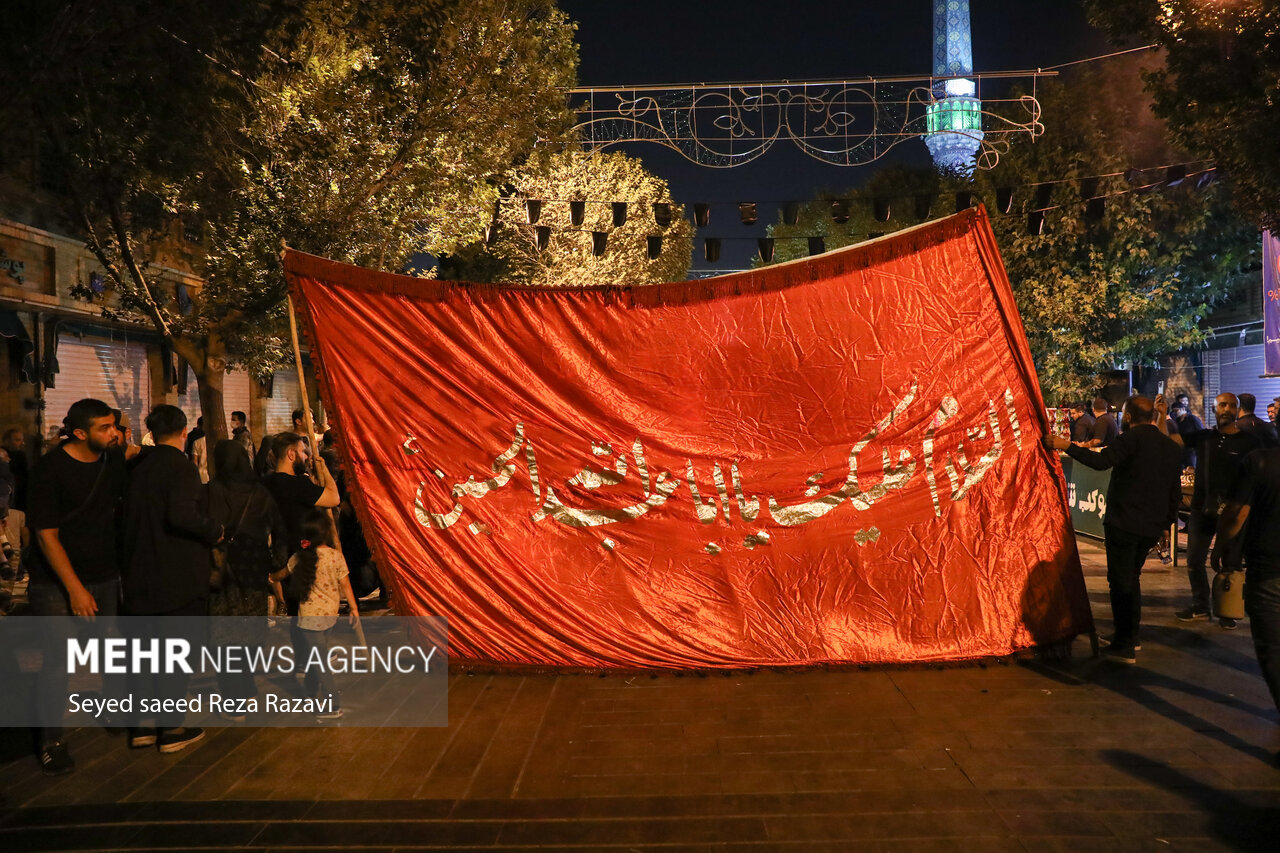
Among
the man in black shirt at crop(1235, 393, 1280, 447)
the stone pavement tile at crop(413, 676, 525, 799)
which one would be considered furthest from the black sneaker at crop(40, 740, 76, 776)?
the man in black shirt at crop(1235, 393, 1280, 447)

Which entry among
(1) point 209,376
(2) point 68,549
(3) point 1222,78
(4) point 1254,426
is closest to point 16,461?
(1) point 209,376

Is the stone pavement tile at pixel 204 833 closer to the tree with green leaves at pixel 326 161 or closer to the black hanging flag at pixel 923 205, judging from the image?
the tree with green leaves at pixel 326 161

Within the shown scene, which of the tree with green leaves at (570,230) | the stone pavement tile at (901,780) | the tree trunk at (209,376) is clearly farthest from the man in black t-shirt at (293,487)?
the tree with green leaves at (570,230)

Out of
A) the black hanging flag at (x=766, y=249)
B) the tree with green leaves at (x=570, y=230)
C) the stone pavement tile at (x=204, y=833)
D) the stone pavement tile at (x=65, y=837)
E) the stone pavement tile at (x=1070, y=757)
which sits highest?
the tree with green leaves at (x=570, y=230)

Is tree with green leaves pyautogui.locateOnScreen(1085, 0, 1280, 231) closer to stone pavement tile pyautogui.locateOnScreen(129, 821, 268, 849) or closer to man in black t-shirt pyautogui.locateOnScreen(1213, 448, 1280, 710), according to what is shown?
man in black t-shirt pyautogui.locateOnScreen(1213, 448, 1280, 710)

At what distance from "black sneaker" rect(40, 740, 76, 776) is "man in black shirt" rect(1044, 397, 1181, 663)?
585 cm

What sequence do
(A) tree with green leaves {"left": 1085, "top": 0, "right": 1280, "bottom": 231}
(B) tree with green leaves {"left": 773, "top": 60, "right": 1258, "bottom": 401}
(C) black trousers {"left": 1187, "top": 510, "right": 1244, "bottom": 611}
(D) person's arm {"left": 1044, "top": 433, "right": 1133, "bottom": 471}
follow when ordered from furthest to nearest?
(B) tree with green leaves {"left": 773, "top": 60, "right": 1258, "bottom": 401}, (A) tree with green leaves {"left": 1085, "top": 0, "right": 1280, "bottom": 231}, (C) black trousers {"left": 1187, "top": 510, "right": 1244, "bottom": 611}, (D) person's arm {"left": 1044, "top": 433, "right": 1133, "bottom": 471}

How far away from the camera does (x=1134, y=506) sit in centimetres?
583

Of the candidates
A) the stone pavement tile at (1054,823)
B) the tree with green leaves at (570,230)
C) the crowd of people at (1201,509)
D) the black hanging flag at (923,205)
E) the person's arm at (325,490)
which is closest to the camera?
the stone pavement tile at (1054,823)

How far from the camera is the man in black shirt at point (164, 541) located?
4680 mm

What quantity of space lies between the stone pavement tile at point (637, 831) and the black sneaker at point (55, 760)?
241 centimetres

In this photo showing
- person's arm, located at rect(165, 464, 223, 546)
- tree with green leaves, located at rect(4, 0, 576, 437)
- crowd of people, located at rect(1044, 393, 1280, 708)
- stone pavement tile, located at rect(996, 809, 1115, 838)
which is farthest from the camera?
tree with green leaves, located at rect(4, 0, 576, 437)

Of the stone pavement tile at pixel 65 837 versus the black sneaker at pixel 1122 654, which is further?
the black sneaker at pixel 1122 654

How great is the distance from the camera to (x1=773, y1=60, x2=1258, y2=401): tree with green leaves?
1923cm
